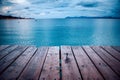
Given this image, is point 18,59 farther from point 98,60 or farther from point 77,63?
point 98,60

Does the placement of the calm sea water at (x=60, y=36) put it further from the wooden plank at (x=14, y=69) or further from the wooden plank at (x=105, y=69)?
the wooden plank at (x=105, y=69)

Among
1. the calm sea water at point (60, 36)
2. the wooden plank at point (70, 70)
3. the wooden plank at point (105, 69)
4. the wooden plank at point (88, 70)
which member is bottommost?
the calm sea water at point (60, 36)

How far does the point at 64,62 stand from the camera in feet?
8.86

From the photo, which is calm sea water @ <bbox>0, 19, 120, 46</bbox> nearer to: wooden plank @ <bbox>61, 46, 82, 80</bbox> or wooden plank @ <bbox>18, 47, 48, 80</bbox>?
wooden plank @ <bbox>18, 47, 48, 80</bbox>

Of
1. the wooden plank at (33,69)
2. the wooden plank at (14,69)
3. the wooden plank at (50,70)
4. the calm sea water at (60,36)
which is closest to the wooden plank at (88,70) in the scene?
the wooden plank at (50,70)

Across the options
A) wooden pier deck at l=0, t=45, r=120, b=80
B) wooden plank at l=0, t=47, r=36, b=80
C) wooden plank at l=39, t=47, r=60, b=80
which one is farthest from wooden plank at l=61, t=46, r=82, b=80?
wooden plank at l=0, t=47, r=36, b=80

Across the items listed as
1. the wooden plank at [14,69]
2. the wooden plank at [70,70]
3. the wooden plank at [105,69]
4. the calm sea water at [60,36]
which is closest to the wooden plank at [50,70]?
the wooden plank at [70,70]

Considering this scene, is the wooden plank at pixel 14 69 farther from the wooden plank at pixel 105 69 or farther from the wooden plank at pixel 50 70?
the wooden plank at pixel 105 69

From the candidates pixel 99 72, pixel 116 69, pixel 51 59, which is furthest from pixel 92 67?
pixel 51 59

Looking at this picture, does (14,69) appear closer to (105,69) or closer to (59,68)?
(59,68)

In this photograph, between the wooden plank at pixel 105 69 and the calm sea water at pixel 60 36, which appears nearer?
the wooden plank at pixel 105 69

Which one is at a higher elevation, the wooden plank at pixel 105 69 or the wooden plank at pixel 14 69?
the wooden plank at pixel 14 69

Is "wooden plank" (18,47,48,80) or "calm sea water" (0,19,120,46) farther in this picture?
"calm sea water" (0,19,120,46)

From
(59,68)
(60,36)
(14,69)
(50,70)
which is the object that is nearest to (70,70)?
(59,68)
